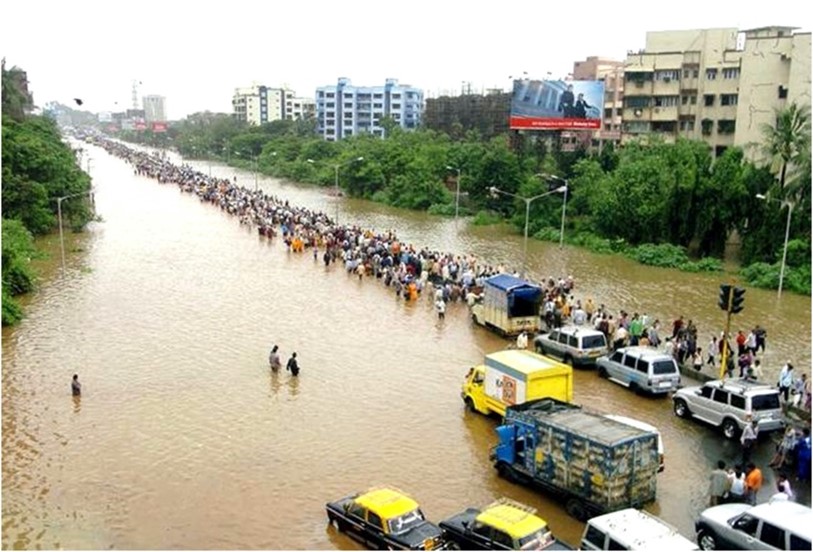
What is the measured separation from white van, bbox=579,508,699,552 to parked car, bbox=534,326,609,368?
34.1 feet

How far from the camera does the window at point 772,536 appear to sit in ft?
36.5

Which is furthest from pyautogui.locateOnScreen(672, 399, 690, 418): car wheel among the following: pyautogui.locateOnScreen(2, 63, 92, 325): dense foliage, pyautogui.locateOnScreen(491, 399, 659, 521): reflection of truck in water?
pyautogui.locateOnScreen(2, 63, 92, 325): dense foliage

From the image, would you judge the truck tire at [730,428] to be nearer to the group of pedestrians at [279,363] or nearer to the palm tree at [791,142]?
the group of pedestrians at [279,363]

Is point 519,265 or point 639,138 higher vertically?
point 639,138

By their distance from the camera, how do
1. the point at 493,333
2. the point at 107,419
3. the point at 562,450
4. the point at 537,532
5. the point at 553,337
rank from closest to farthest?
the point at 537,532
the point at 562,450
the point at 107,419
the point at 553,337
the point at 493,333

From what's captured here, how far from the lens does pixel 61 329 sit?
85.4 ft

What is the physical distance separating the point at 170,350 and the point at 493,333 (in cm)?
1001

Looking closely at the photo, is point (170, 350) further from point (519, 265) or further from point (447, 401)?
point (519, 265)

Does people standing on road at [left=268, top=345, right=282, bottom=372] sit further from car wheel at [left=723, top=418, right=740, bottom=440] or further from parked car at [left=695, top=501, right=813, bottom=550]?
parked car at [left=695, top=501, right=813, bottom=550]

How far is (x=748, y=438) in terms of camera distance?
626 inches

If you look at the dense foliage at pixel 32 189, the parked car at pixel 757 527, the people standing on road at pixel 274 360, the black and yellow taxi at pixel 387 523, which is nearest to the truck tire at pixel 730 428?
the parked car at pixel 757 527

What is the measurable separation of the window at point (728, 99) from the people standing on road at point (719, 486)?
163 feet

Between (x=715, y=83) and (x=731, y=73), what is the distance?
1.24m

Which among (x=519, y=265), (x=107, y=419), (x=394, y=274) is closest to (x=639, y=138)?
(x=519, y=265)
